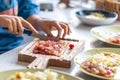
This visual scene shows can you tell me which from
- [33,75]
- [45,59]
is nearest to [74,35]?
[45,59]

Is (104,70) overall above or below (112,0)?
below

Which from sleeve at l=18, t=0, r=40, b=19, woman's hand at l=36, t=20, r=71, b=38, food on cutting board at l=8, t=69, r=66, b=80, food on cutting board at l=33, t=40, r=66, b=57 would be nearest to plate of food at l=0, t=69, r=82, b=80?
food on cutting board at l=8, t=69, r=66, b=80

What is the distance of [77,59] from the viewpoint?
3.20ft

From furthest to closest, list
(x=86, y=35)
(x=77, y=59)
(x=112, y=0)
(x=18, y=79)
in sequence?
(x=112, y=0) → (x=86, y=35) → (x=77, y=59) → (x=18, y=79)

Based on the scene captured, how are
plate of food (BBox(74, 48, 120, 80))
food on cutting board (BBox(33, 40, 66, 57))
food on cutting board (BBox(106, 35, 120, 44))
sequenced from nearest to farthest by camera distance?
plate of food (BBox(74, 48, 120, 80))
food on cutting board (BBox(33, 40, 66, 57))
food on cutting board (BBox(106, 35, 120, 44))

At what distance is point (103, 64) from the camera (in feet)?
3.04

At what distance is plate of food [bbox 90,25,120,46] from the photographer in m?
1.18

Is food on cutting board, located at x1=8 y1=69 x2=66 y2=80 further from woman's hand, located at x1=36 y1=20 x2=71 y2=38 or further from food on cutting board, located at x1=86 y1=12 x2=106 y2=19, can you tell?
food on cutting board, located at x1=86 y1=12 x2=106 y2=19

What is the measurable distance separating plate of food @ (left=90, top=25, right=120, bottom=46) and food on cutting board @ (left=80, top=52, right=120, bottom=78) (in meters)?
0.14

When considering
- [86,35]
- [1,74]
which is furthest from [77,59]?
[86,35]

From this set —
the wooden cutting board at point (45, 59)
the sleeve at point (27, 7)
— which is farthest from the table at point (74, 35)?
the sleeve at point (27, 7)

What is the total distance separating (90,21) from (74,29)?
99mm

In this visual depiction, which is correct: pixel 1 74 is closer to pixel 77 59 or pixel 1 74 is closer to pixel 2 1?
pixel 77 59

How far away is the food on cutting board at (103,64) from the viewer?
0.87m
